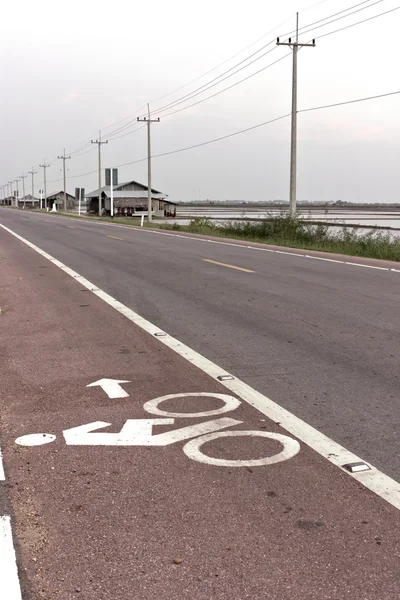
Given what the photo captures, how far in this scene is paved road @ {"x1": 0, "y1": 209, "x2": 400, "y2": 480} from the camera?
199 inches

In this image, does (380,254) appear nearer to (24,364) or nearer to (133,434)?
(24,364)

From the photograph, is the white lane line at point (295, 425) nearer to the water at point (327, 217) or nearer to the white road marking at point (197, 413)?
the white road marking at point (197, 413)

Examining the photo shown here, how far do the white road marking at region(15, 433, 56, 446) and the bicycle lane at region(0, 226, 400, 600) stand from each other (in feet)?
0.06

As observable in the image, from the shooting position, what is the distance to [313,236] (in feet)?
83.9

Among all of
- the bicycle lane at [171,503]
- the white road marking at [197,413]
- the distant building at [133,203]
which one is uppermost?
the distant building at [133,203]

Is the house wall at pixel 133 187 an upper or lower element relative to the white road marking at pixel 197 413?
upper

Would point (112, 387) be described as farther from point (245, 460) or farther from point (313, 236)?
point (313, 236)

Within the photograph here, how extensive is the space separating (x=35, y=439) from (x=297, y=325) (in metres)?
4.77

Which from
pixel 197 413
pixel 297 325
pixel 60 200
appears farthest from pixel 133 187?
pixel 197 413

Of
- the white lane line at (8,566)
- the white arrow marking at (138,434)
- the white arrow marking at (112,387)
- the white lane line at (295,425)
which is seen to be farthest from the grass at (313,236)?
the white lane line at (8,566)

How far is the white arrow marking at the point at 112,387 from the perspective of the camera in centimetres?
546

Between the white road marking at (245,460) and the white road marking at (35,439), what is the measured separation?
100cm

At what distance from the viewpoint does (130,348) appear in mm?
7246

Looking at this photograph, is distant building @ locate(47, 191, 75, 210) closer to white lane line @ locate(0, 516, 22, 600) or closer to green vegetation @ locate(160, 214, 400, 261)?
green vegetation @ locate(160, 214, 400, 261)
